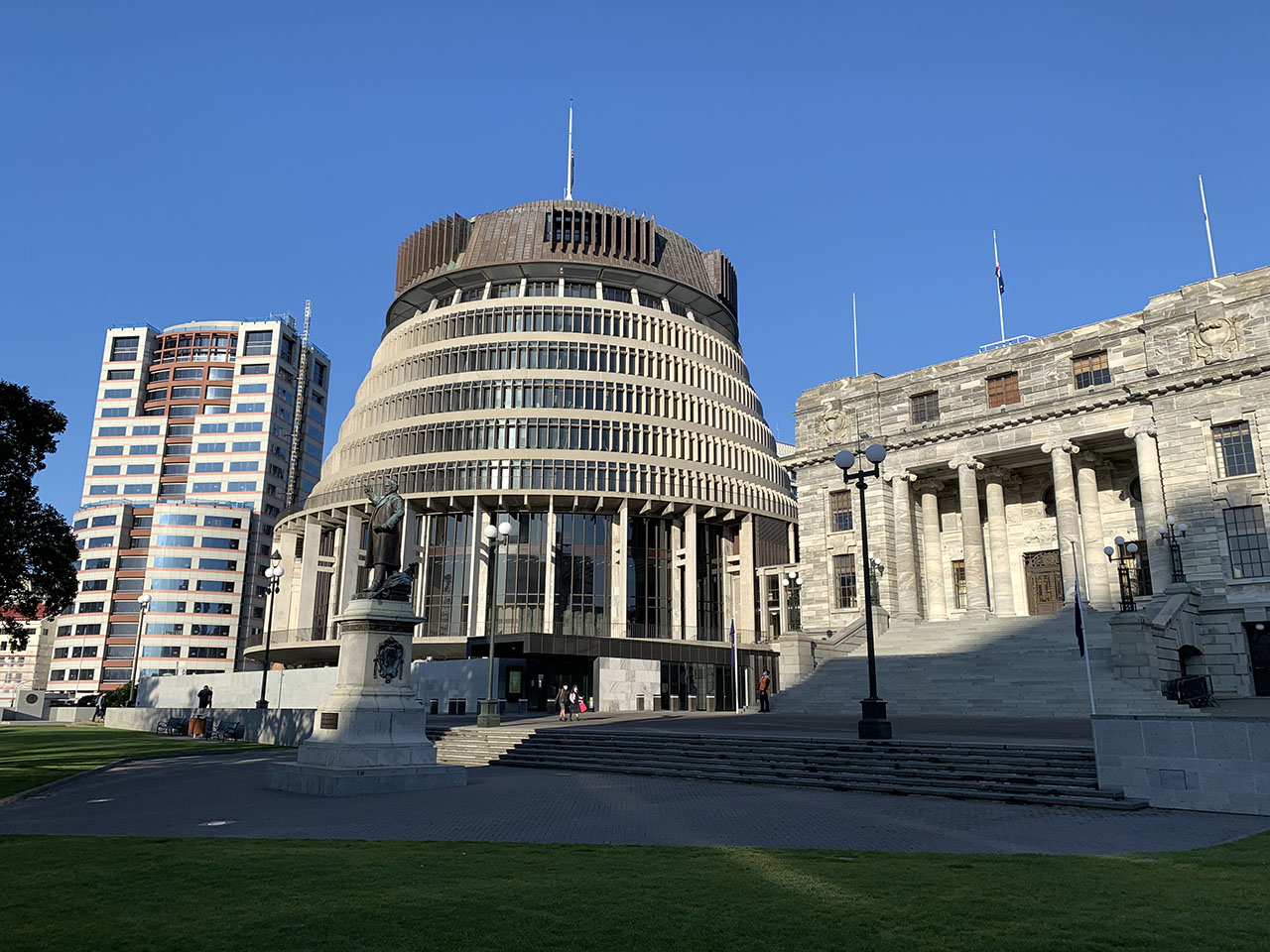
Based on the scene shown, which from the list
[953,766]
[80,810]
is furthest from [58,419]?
[953,766]

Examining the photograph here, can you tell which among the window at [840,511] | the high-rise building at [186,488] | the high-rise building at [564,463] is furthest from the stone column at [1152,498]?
the high-rise building at [186,488]

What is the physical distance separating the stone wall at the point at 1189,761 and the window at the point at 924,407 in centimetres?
3560

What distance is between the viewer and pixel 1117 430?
43.4 meters

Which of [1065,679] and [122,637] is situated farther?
[122,637]

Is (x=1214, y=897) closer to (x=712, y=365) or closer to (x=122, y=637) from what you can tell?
(x=712, y=365)

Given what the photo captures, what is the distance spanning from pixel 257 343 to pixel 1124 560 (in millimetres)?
139561

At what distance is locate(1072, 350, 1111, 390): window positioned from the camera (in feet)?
148

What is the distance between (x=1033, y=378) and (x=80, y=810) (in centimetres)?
4528

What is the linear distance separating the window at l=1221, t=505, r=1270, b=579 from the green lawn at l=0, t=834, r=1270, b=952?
31805mm

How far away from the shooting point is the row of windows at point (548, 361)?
77062 millimetres

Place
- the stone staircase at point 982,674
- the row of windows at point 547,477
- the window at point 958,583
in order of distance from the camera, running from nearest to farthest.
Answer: the stone staircase at point 982,674 < the window at point 958,583 < the row of windows at point 547,477

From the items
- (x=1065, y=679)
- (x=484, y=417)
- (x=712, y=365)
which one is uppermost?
(x=712, y=365)

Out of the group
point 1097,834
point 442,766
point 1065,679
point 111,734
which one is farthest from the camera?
point 111,734

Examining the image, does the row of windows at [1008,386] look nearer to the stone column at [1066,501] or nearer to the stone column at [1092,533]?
the stone column at [1066,501]
